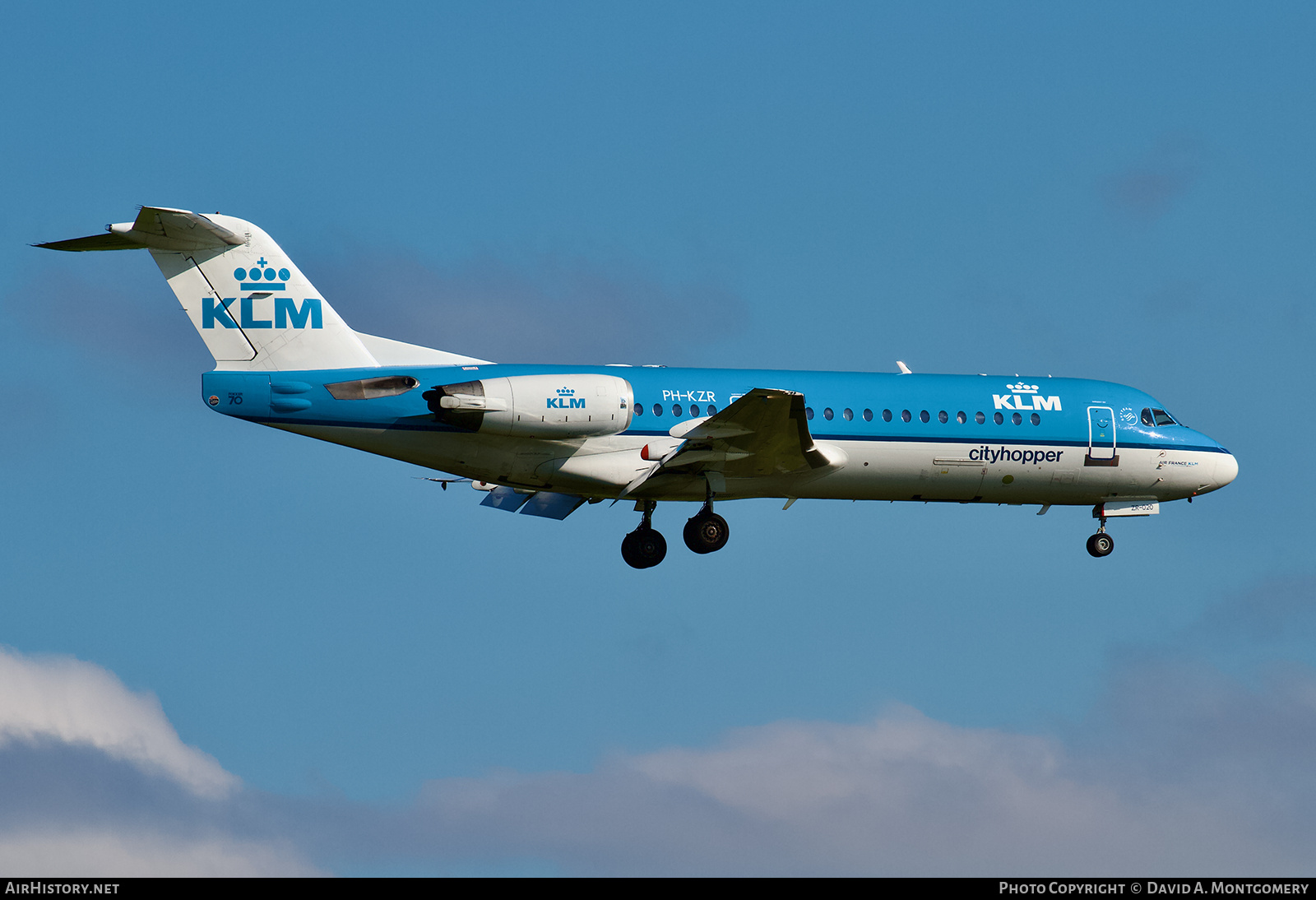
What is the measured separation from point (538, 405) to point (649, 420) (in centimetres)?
244

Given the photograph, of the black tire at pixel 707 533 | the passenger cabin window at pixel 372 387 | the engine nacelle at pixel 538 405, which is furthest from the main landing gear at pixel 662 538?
the passenger cabin window at pixel 372 387

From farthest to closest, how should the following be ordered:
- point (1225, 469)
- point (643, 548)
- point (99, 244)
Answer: point (1225, 469), point (643, 548), point (99, 244)

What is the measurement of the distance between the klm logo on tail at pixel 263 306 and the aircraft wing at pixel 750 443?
6.47 metres

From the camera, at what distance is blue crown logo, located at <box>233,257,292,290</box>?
1110 inches

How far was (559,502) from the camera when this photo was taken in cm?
3284

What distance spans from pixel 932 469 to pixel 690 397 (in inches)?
194

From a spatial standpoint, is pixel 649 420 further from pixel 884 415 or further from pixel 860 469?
pixel 884 415

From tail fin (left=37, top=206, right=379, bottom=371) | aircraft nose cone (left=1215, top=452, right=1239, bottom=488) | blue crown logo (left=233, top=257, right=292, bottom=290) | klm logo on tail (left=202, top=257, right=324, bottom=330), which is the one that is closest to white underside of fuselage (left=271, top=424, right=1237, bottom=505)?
aircraft nose cone (left=1215, top=452, right=1239, bottom=488)

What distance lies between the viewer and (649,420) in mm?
29469

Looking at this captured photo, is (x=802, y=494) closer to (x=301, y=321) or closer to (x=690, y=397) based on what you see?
(x=690, y=397)

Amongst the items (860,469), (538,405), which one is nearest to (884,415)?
(860,469)

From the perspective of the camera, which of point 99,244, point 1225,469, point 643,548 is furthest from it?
point 1225,469

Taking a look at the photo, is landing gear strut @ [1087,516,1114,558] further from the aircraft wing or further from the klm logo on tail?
the klm logo on tail
